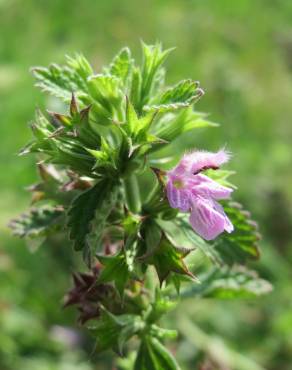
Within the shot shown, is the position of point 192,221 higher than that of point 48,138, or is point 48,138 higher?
point 48,138

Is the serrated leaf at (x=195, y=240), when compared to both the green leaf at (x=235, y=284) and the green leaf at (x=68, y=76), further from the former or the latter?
the green leaf at (x=68, y=76)

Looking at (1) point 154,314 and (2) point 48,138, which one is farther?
(1) point 154,314

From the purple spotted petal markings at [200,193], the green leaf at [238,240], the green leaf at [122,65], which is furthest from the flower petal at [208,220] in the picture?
the green leaf at [122,65]

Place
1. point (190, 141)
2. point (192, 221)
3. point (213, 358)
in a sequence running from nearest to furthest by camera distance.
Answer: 1. point (192, 221)
2. point (213, 358)
3. point (190, 141)

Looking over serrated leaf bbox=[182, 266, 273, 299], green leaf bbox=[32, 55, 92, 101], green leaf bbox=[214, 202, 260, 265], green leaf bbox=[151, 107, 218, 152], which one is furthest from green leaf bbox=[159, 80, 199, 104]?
serrated leaf bbox=[182, 266, 273, 299]

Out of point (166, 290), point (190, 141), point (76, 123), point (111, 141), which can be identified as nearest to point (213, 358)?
point (166, 290)

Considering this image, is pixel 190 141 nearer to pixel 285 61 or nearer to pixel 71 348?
pixel 71 348

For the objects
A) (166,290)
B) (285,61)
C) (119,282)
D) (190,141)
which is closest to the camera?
(119,282)
